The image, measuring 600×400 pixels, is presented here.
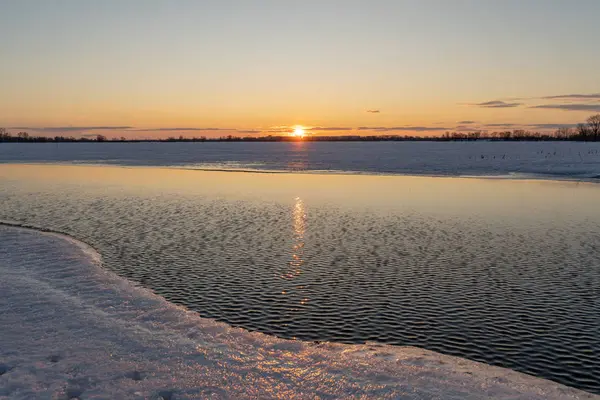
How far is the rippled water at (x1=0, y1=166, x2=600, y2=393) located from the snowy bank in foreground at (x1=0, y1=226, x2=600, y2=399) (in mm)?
900

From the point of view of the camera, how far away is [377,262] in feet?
55.3

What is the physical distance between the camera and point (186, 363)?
904 cm

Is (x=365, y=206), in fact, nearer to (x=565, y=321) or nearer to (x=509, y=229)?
(x=509, y=229)

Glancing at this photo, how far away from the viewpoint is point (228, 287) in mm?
14133

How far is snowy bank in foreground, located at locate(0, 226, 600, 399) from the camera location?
8078 mm

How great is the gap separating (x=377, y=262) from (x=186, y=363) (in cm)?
928

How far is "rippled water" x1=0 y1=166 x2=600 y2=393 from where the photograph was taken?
11.1 metres

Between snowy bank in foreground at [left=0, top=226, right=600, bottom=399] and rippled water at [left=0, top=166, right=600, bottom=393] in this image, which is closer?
snowy bank in foreground at [left=0, top=226, right=600, bottom=399]

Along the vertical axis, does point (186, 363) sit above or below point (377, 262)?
below

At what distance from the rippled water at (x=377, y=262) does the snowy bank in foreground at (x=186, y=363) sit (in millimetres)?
900

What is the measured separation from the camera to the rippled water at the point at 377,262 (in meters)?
11.1

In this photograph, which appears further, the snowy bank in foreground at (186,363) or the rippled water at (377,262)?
the rippled water at (377,262)

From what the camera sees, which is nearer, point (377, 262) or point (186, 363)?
point (186, 363)

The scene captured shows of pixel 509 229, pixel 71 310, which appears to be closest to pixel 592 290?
pixel 509 229
